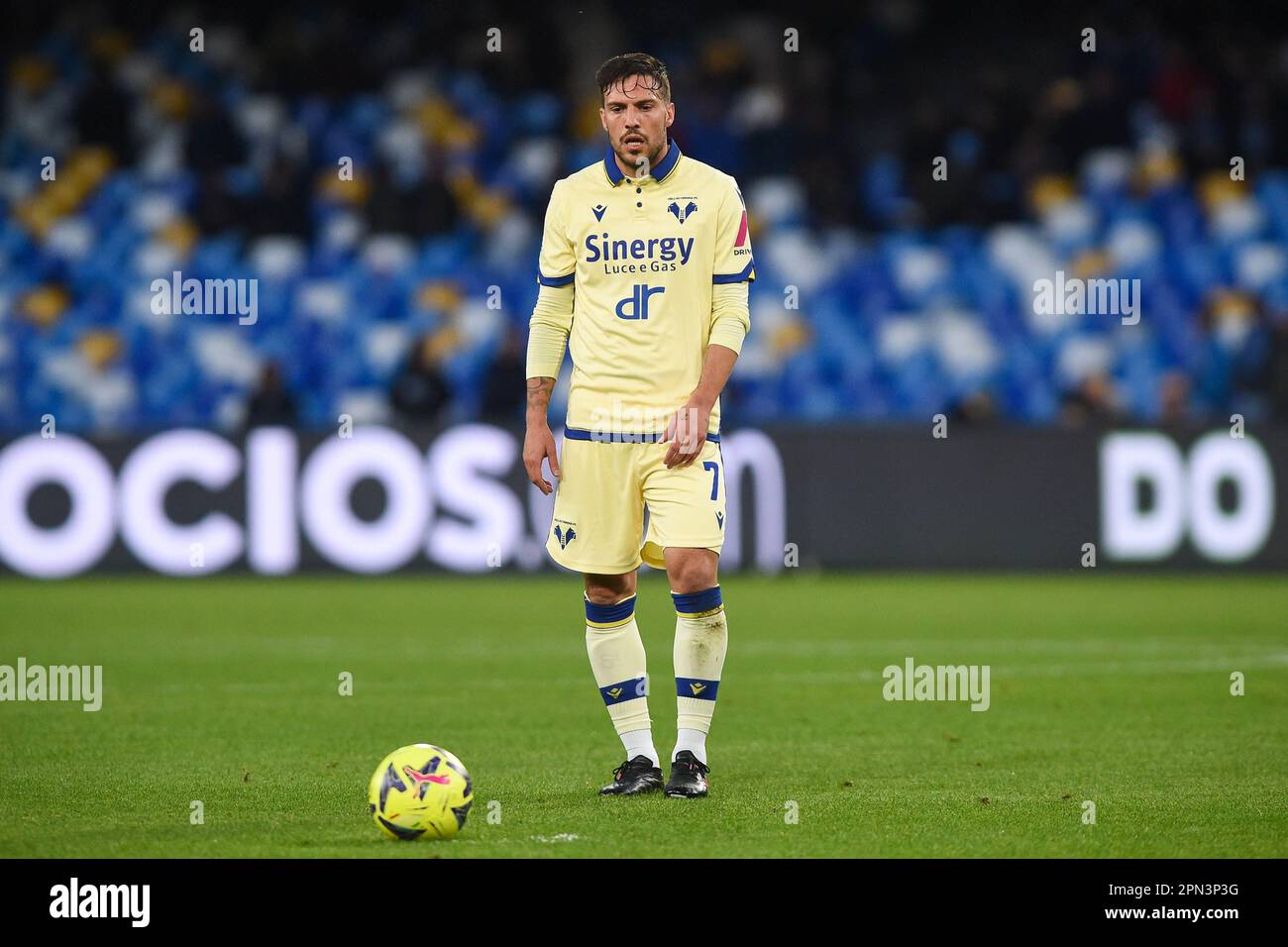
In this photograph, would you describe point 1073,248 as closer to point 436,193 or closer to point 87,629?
point 436,193

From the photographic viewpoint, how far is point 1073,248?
19.1 meters

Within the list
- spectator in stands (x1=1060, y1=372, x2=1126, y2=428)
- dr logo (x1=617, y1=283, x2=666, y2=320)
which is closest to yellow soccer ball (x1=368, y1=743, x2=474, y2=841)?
dr logo (x1=617, y1=283, x2=666, y2=320)

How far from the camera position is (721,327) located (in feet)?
19.8

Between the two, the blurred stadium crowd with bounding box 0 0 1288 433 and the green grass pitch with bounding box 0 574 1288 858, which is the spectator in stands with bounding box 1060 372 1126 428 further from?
the green grass pitch with bounding box 0 574 1288 858

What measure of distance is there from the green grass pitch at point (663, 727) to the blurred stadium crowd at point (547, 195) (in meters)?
4.74

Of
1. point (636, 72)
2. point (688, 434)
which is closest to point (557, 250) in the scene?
point (636, 72)

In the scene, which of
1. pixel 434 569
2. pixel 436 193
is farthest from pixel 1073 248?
pixel 434 569

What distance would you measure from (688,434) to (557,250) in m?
0.82

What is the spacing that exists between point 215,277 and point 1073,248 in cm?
867

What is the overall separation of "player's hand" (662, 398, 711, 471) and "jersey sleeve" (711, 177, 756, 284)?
0.46 m
